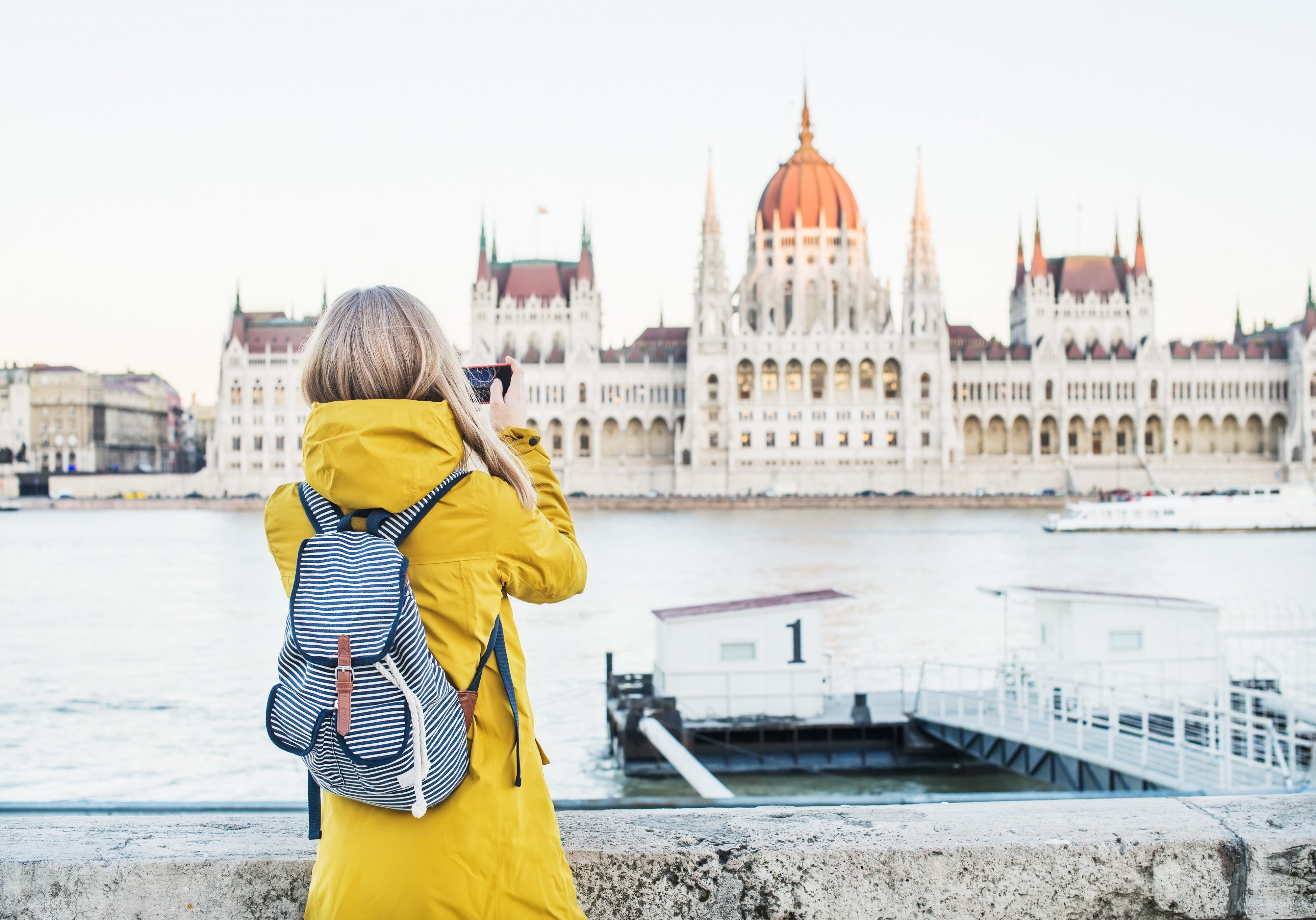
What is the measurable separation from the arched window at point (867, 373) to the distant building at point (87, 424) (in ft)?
186

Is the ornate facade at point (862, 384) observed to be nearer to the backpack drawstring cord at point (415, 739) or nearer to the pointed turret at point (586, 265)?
the pointed turret at point (586, 265)

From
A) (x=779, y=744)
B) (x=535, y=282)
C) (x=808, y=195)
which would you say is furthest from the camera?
(x=535, y=282)

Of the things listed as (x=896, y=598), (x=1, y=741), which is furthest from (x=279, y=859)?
(x=896, y=598)

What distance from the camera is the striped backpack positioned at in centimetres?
172

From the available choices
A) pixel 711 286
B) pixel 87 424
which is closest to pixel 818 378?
pixel 711 286

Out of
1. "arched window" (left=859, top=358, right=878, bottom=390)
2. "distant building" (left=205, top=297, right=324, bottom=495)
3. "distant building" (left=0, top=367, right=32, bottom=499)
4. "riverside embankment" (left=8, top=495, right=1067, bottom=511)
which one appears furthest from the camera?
"distant building" (left=0, top=367, right=32, bottom=499)

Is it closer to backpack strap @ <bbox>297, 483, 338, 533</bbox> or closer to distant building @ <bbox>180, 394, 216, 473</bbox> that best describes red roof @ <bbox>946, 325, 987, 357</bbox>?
distant building @ <bbox>180, 394, 216, 473</bbox>

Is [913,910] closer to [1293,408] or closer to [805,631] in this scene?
[805,631]

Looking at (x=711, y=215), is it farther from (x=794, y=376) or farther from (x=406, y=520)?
(x=406, y=520)

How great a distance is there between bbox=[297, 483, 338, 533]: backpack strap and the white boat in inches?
2083

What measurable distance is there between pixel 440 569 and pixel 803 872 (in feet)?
2.99

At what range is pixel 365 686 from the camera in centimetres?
174

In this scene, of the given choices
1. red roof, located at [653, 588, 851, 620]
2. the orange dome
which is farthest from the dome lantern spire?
red roof, located at [653, 588, 851, 620]

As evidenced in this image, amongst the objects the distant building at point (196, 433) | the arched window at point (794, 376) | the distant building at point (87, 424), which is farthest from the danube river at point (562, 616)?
the distant building at point (196, 433)
